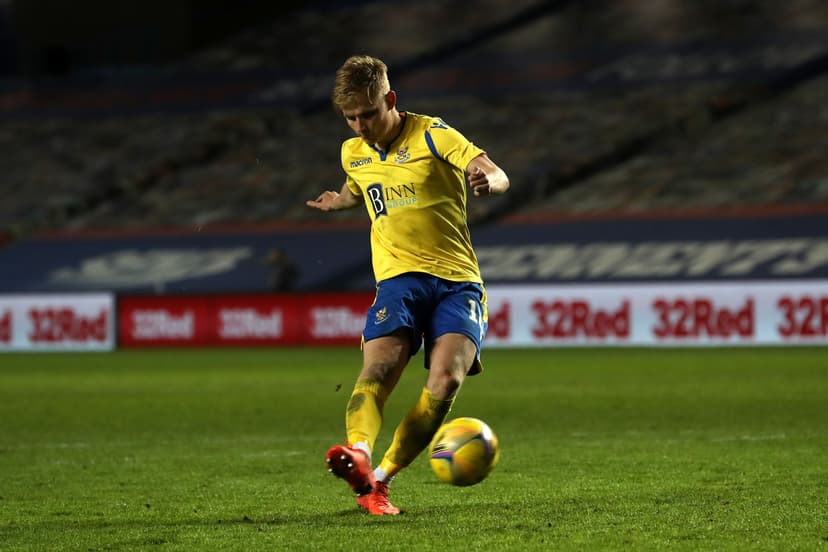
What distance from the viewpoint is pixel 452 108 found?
33125 millimetres

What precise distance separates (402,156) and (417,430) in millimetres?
1157

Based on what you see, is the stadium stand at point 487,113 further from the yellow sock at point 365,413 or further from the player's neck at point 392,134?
the yellow sock at point 365,413

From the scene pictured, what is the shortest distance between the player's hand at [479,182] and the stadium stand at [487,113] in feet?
70.4

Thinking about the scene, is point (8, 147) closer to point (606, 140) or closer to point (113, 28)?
point (113, 28)

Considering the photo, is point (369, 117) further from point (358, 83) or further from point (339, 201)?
point (339, 201)

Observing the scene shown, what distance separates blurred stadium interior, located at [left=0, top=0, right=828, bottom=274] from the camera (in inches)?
1134

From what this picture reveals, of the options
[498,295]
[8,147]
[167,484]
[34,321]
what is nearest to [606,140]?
[498,295]

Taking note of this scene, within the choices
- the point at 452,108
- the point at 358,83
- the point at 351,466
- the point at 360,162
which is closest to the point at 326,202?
the point at 360,162

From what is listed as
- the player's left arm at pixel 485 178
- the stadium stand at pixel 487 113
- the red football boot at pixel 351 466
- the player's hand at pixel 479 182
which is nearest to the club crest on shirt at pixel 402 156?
the player's left arm at pixel 485 178

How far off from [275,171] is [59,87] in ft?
27.6

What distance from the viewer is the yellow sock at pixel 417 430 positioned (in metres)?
6.05

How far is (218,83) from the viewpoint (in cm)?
3631

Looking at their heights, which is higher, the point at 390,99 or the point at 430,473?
the point at 390,99

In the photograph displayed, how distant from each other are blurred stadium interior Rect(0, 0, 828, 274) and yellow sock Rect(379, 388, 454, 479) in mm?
20852
